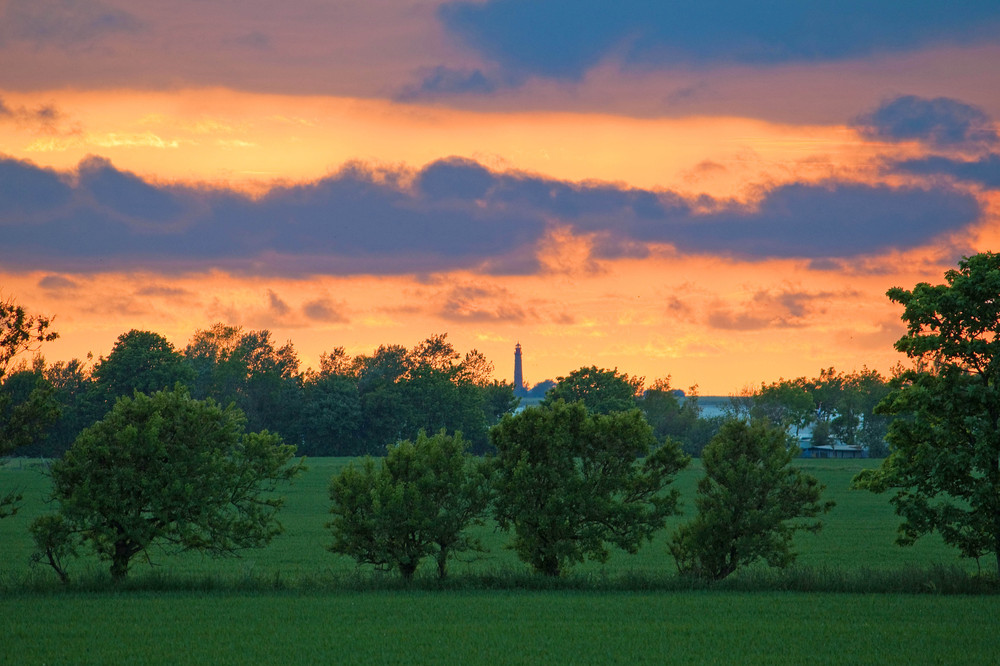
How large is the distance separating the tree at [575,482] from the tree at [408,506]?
122cm

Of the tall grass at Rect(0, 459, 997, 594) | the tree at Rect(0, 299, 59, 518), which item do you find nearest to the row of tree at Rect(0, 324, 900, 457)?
the tall grass at Rect(0, 459, 997, 594)

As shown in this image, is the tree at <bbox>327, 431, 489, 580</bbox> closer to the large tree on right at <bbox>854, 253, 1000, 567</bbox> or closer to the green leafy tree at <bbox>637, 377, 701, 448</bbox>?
the large tree on right at <bbox>854, 253, 1000, 567</bbox>

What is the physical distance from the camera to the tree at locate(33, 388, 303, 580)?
98.9 feet

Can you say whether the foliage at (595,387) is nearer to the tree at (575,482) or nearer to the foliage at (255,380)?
the foliage at (255,380)

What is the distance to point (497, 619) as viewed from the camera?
2584 cm

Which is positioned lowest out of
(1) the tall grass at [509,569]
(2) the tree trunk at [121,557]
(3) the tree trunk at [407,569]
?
(1) the tall grass at [509,569]

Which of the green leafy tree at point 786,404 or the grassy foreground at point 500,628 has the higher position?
the green leafy tree at point 786,404

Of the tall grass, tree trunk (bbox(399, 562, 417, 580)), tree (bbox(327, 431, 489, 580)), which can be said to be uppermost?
tree (bbox(327, 431, 489, 580))

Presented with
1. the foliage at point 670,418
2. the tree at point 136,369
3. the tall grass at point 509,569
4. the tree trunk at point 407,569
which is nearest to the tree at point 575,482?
the tall grass at point 509,569

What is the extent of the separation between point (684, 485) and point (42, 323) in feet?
252

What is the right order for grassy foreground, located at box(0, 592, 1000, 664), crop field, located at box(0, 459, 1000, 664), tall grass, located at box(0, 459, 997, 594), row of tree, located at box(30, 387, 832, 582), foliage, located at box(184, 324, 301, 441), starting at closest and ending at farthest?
grassy foreground, located at box(0, 592, 1000, 664) < crop field, located at box(0, 459, 1000, 664) < tall grass, located at box(0, 459, 997, 594) < row of tree, located at box(30, 387, 832, 582) < foliage, located at box(184, 324, 301, 441)

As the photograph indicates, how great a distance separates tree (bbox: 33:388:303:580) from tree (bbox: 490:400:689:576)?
24.9 ft

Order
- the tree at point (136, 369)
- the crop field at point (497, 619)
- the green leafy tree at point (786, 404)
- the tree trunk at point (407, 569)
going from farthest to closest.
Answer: the green leafy tree at point (786, 404) < the tree at point (136, 369) < the tree trunk at point (407, 569) < the crop field at point (497, 619)

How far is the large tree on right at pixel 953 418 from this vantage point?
2839 cm
